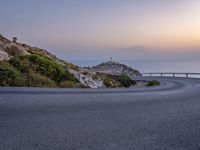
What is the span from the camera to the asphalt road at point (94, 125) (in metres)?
5.84

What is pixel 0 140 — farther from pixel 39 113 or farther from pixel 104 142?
pixel 39 113

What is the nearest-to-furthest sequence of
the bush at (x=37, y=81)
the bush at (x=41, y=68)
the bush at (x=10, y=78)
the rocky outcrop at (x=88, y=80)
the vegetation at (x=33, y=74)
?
the bush at (x=10, y=78)
the vegetation at (x=33, y=74)
the bush at (x=37, y=81)
the bush at (x=41, y=68)
the rocky outcrop at (x=88, y=80)

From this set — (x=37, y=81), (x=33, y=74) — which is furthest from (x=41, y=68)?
(x=37, y=81)

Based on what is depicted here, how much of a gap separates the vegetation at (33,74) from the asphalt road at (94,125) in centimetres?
597

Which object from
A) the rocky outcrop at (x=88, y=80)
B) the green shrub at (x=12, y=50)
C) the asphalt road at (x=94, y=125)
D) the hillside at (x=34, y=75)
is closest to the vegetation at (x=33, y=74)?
the hillside at (x=34, y=75)

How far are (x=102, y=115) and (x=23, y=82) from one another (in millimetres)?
9126

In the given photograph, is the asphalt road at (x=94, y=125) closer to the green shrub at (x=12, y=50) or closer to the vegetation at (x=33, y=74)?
the vegetation at (x=33, y=74)

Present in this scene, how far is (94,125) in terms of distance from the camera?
7289 millimetres

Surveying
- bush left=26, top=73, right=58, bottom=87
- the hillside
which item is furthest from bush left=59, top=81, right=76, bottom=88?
bush left=26, top=73, right=58, bottom=87

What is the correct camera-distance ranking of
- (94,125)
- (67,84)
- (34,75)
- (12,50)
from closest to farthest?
(94,125) < (34,75) < (67,84) < (12,50)

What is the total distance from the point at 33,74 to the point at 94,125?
1165cm

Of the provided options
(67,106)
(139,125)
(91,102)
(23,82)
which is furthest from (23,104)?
(23,82)

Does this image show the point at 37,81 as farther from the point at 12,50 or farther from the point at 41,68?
the point at 12,50

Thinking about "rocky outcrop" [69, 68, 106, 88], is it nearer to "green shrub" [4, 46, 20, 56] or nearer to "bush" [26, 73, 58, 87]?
"bush" [26, 73, 58, 87]
